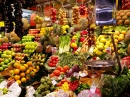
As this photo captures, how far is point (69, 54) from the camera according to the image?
502cm

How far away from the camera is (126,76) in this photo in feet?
9.30

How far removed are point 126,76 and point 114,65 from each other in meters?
0.24

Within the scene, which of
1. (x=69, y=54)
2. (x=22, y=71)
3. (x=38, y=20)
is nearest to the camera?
(x=22, y=71)

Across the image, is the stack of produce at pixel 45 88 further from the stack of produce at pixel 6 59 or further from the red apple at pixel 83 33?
the red apple at pixel 83 33

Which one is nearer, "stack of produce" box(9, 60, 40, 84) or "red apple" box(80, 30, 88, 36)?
"stack of produce" box(9, 60, 40, 84)

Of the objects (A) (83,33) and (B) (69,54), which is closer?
(B) (69,54)

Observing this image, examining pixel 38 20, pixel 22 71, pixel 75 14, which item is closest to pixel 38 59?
pixel 22 71

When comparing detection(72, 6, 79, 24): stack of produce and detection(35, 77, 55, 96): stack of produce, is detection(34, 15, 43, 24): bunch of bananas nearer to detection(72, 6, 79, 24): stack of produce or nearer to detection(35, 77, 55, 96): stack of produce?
detection(72, 6, 79, 24): stack of produce

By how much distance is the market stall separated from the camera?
120 inches

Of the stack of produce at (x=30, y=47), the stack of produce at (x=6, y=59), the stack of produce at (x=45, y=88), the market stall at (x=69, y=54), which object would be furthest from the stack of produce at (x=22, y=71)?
the stack of produce at (x=45, y=88)

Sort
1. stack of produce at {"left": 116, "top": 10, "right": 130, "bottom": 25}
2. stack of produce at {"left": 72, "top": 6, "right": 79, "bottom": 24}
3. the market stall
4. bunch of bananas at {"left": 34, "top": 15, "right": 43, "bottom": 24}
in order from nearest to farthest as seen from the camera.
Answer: the market stall < stack of produce at {"left": 116, "top": 10, "right": 130, "bottom": 25} < stack of produce at {"left": 72, "top": 6, "right": 79, "bottom": 24} < bunch of bananas at {"left": 34, "top": 15, "right": 43, "bottom": 24}

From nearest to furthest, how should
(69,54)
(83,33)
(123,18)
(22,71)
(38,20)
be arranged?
(22,71) → (69,54) → (123,18) → (83,33) → (38,20)

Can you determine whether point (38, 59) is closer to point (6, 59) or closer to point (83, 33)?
point (6, 59)

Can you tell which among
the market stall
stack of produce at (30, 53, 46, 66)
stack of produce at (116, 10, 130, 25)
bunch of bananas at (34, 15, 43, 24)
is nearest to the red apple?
the market stall
